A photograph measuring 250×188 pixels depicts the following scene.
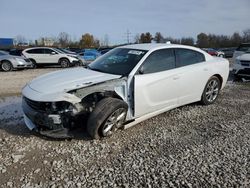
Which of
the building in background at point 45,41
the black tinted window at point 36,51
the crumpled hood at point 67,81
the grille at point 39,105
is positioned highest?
the building in background at point 45,41

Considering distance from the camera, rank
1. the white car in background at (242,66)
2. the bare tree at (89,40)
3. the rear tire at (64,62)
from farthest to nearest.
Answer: the bare tree at (89,40), the rear tire at (64,62), the white car in background at (242,66)

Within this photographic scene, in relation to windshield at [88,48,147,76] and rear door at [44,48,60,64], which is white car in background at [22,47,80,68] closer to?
rear door at [44,48,60,64]

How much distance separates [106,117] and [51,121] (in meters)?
0.81

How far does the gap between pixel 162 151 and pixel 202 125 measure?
1.42m

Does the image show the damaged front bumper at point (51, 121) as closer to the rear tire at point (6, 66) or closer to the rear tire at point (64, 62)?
the rear tire at point (6, 66)

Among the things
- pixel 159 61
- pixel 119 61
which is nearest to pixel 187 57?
pixel 159 61

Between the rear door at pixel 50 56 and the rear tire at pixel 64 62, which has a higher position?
the rear door at pixel 50 56

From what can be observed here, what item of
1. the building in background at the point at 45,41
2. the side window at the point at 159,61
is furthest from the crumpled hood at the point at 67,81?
the building in background at the point at 45,41

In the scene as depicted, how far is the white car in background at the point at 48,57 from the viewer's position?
53.5ft

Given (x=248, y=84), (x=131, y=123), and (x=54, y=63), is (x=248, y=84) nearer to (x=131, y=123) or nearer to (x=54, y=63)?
(x=131, y=123)

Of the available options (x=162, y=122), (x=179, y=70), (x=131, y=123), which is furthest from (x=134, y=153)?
(x=179, y=70)

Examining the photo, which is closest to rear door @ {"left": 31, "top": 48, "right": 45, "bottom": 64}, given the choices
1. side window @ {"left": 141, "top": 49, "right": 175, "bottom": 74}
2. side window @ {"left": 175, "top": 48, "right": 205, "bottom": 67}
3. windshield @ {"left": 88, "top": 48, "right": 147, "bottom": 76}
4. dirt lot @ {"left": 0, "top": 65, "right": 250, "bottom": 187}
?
dirt lot @ {"left": 0, "top": 65, "right": 250, "bottom": 187}

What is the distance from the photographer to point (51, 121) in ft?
11.9

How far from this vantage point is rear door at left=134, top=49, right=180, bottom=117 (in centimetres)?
423
